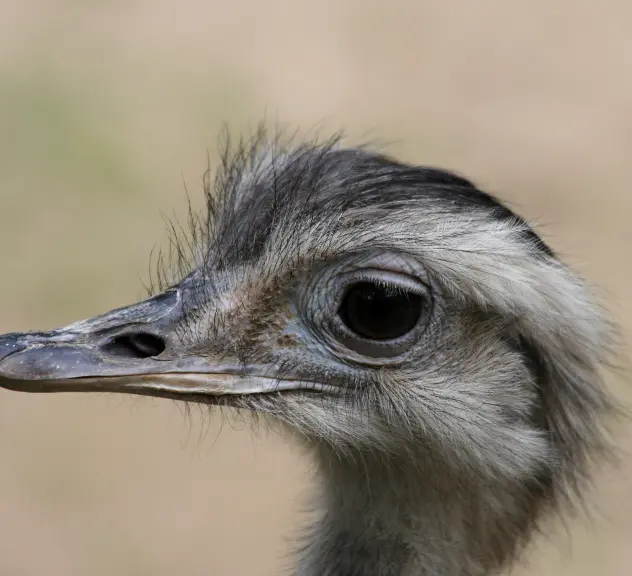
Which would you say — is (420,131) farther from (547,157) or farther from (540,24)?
(540,24)

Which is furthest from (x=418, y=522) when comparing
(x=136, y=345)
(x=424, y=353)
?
(x=136, y=345)

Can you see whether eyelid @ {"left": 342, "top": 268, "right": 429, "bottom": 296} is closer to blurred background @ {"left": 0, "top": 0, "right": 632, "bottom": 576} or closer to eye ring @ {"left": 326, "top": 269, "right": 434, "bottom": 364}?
eye ring @ {"left": 326, "top": 269, "right": 434, "bottom": 364}

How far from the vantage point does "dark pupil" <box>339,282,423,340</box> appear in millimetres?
1993

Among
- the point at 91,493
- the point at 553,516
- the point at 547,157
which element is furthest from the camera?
the point at 547,157

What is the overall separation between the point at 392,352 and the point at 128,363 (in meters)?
0.46

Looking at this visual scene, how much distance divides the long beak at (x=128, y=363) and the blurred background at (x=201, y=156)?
2.15 meters

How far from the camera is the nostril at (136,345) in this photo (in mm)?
1985

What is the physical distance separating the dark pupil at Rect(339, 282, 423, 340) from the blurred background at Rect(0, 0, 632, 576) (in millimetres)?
2150

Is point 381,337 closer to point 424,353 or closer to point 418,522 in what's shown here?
point 424,353

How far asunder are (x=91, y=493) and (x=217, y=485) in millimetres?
486

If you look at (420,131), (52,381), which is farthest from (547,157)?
(52,381)

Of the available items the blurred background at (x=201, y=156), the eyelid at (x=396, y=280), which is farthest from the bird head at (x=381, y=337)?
the blurred background at (x=201, y=156)

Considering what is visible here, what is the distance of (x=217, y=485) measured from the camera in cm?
450

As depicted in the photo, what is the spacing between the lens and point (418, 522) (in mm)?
2096
